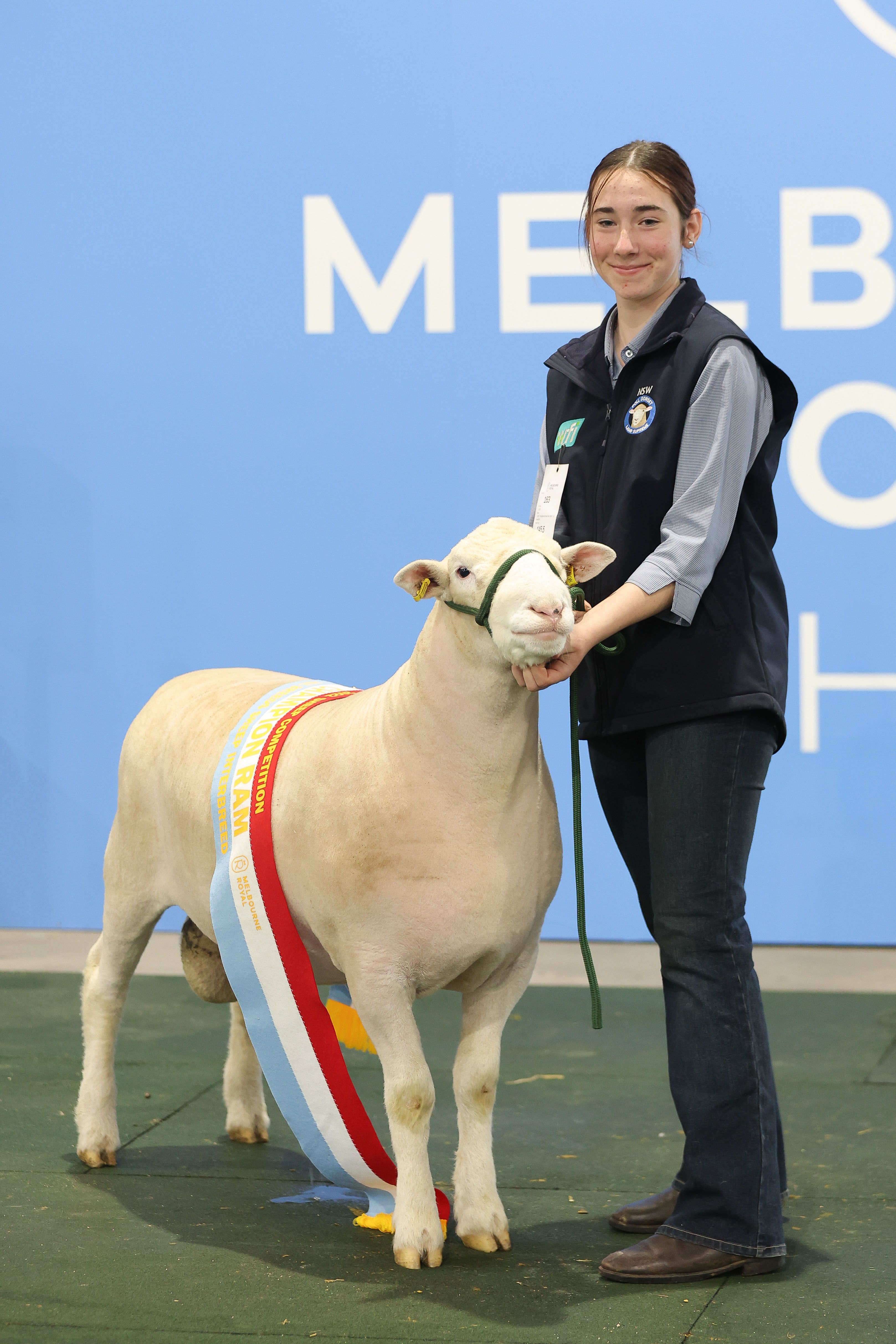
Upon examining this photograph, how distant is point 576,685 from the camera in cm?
272

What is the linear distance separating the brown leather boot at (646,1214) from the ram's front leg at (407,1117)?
0.37m

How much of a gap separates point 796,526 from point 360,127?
204 centimetres

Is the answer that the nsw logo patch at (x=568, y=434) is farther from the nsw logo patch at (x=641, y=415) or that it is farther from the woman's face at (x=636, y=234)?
the woman's face at (x=636, y=234)

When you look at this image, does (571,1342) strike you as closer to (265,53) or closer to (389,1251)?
(389,1251)

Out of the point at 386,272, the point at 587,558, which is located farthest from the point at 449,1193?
the point at 386,272

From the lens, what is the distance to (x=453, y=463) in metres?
5.45

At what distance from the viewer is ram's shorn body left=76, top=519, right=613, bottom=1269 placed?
2.55m

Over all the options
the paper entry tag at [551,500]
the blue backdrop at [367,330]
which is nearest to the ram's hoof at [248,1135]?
the paper entry tag at [551,500]

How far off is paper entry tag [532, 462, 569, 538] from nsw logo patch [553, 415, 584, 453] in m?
0.03

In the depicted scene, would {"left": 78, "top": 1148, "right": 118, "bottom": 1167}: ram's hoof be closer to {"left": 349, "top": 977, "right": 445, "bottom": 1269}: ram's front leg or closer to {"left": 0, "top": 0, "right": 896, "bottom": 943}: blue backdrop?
{"left": 349, "top": 977, "right": 445, "bottom": 1269}: ram's front leg

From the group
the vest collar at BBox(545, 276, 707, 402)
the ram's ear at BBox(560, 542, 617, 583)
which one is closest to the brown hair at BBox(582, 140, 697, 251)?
the vest collar at BBox(545, 276, 707, 402)

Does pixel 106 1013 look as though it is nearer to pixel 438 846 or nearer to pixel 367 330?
pixel 438 846

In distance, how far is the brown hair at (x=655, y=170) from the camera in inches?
103

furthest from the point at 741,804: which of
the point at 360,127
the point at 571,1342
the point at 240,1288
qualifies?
the point at 360,127
